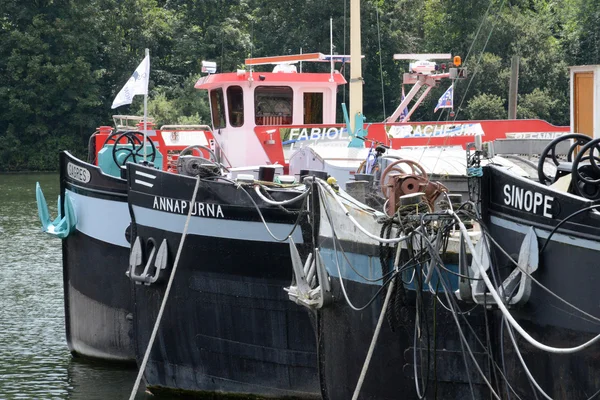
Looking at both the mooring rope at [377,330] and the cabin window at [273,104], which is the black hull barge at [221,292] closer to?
the mooring rope at [377,330]

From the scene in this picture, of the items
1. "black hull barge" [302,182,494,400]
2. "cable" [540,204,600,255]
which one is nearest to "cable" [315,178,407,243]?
"black hull barge" [302,182,494,400]

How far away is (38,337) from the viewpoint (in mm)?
16922

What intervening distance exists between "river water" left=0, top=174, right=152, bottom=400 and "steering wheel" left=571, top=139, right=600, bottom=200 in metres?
7.25

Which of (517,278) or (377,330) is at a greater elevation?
(517,278)

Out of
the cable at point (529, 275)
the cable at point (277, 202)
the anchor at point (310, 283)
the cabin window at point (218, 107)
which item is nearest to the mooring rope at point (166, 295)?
the cable at point (277, 202)

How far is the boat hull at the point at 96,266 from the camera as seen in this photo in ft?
46.5

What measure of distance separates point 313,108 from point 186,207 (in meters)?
6.70

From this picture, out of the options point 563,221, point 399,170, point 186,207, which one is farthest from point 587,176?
point 186,207

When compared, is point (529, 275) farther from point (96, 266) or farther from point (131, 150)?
point (131, 150)

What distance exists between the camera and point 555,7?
5341 cm

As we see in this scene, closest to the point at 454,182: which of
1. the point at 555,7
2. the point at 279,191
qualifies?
the point at 279,191

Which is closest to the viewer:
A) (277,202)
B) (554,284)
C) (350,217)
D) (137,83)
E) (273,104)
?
(554,284)

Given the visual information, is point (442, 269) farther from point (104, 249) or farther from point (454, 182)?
point (104, 249)

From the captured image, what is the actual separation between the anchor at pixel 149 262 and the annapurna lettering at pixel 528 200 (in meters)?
5.43
